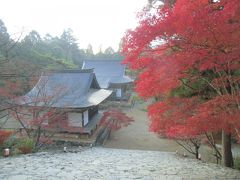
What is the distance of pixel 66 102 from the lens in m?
→ 18.9

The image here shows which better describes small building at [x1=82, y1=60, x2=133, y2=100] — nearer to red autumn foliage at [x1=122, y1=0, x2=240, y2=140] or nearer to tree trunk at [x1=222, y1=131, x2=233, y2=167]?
tree trunk at [x1=222, y1=131, x2=233, y2=167]

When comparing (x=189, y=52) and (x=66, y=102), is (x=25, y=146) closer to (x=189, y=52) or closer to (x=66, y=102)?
(x=66, y=102)

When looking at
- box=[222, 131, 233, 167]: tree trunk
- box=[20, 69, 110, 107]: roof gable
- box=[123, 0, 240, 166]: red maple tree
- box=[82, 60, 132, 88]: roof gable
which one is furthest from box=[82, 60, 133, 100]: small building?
box=[123, 0, 240, 166]: red maple tree

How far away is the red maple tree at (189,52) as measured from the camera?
706cm

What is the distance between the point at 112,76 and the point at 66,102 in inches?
800

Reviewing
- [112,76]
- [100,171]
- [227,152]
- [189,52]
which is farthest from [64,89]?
[112,76]

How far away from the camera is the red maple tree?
7059mm

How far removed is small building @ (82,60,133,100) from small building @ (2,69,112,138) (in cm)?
1049

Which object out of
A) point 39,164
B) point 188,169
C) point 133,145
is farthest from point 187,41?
point 133,145

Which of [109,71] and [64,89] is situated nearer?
[64,89]

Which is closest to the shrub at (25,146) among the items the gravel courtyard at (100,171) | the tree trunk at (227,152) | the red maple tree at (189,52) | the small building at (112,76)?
the gravel courtyard at (100,171)

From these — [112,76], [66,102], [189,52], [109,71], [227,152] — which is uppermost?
[109,71]

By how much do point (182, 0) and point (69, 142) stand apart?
12614mm

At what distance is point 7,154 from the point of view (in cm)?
1104
